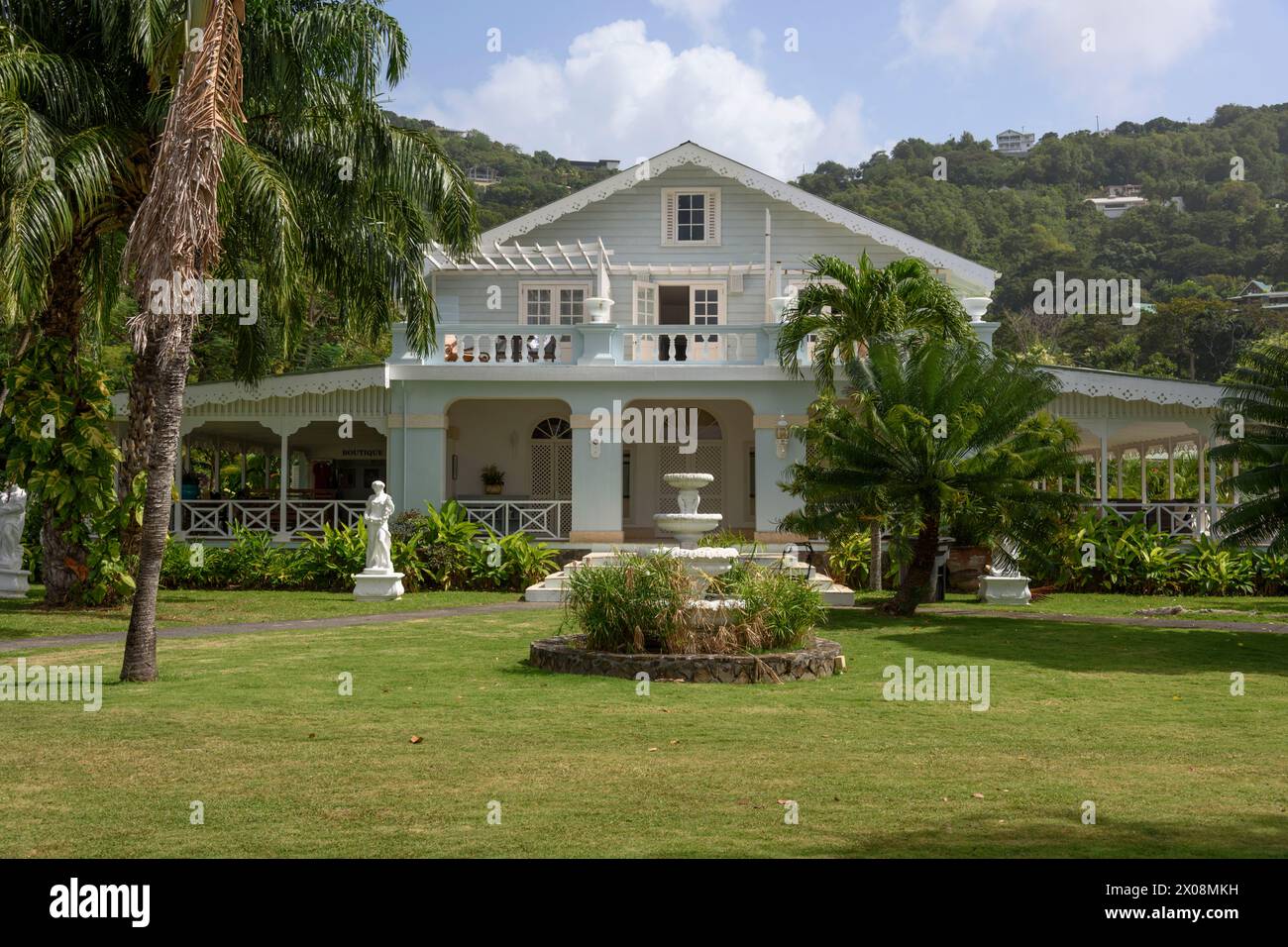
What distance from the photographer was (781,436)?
24.9 m

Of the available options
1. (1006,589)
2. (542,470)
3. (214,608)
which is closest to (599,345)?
(542,470)

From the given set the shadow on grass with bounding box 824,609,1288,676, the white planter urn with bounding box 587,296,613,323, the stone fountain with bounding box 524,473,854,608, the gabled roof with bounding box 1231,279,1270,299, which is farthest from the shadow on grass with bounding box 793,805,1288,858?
the gabled roof with bounding box 1231,279,1270,299

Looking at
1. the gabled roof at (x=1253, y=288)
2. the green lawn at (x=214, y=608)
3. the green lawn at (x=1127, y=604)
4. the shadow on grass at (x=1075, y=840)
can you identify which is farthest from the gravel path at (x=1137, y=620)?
the gabled roof at (x=1253, y=288)

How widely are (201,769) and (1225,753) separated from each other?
6617 millimetres

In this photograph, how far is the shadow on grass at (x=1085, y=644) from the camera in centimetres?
1377

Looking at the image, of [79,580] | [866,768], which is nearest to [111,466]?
[79,580]

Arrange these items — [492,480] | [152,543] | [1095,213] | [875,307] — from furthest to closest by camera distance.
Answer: [1095,213] < [492,480] < [875,307] < [152,543]

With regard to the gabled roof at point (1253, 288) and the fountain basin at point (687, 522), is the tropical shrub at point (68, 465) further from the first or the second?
the gabled roof at point (1253, 288)

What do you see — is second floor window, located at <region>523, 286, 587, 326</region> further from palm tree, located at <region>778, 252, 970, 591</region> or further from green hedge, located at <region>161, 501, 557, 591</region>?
palm tree, located at <region>778, 252, 970, 591</region>

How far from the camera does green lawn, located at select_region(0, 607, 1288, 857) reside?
21.6 feet

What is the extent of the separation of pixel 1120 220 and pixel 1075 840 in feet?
231

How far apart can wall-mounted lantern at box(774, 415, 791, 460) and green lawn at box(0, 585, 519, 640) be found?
585 centimetres

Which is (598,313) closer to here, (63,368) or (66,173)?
(63,368)
